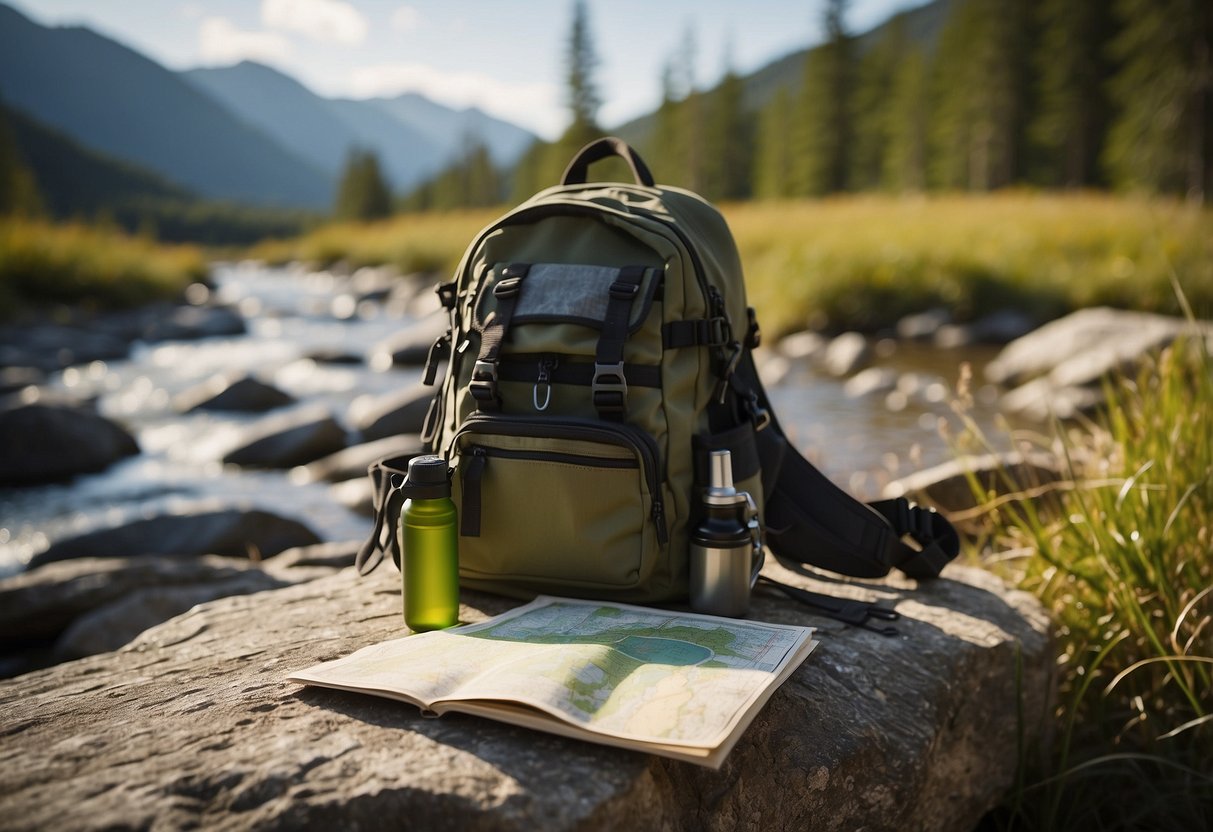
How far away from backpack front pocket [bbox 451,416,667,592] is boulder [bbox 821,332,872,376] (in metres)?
7.19

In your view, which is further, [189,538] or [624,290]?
[189,538]

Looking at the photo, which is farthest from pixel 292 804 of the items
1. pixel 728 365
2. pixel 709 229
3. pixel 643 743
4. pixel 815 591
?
pixel 709 229

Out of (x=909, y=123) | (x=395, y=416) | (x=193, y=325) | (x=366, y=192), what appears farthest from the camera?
(x=366, y=192)

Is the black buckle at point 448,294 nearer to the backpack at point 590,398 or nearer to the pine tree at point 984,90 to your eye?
the backpack at point 590,398

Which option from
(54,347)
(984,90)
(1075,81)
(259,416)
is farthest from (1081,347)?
(984,90)

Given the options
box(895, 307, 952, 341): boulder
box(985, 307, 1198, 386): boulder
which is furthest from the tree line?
box(985, 307, 1198, 386): boulder

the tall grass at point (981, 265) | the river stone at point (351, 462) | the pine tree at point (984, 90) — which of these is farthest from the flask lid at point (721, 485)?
the pine tree at point (984, 90)

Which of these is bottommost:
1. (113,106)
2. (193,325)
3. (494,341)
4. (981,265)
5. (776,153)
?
(494,341)

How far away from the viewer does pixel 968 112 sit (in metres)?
34.2

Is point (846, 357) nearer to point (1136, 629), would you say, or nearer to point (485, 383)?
point (1136, 629)

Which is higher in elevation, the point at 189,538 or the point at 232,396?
the point at 232,396

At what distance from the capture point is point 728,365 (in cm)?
195

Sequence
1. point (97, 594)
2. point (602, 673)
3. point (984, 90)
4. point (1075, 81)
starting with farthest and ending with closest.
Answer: point (984, 90), point (1075, 81), point (97, 594), point (602, 673)

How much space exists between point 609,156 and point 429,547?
1.19 metres
